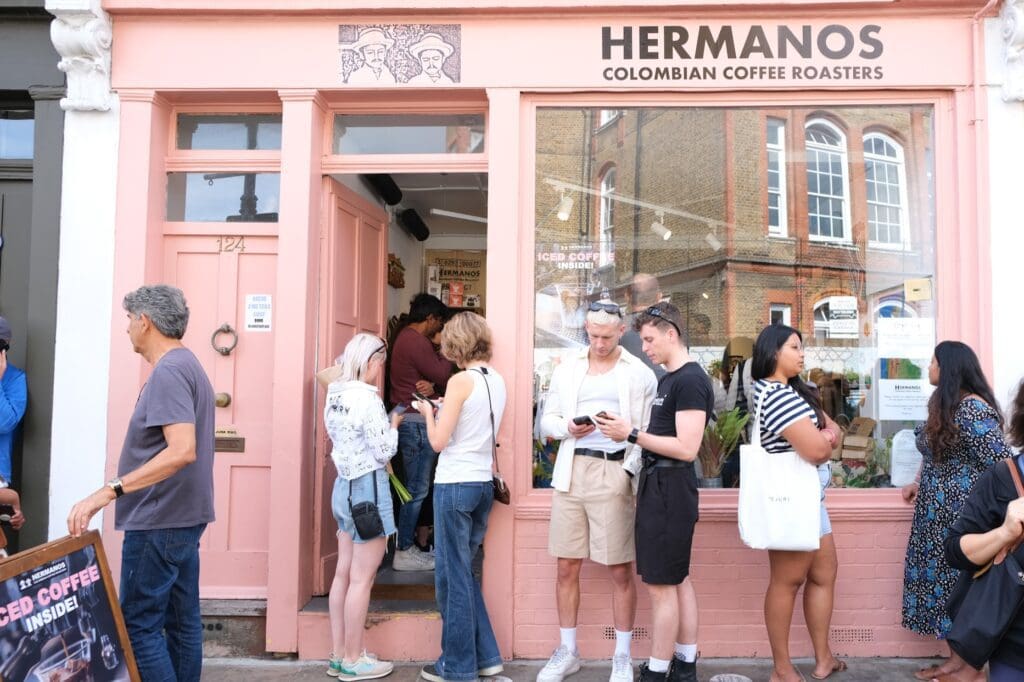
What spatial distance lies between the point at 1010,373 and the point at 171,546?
483 cm

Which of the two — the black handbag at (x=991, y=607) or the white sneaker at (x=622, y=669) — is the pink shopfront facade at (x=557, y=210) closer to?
the white sneaker at (x=622, y=669)

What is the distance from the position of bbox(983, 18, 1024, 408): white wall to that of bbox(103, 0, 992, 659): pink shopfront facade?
91 millimetres

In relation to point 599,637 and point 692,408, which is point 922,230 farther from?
point 599,637

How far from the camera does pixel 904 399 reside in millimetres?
4977

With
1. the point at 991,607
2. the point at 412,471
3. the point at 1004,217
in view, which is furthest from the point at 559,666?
the point at 1004,217

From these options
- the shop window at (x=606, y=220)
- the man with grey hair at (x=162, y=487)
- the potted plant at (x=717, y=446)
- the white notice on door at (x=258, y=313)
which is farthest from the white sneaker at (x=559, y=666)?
the white notice on door at (x=258, y=313)

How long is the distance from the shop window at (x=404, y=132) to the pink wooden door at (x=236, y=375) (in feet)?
2.94

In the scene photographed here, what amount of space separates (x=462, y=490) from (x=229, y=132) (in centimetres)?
304

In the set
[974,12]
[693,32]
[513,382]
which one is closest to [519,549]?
[513,382]

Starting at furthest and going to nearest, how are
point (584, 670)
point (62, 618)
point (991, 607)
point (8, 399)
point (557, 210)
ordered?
1. point (557, 210)
2. point (8, 399)
3. point (584, 670)
4. point (62, 618)
5. point (991, 607)

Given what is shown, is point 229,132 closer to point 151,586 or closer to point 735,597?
point 151,586

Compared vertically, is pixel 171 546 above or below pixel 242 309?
below

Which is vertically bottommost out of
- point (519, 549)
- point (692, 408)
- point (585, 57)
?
point (519, 549)

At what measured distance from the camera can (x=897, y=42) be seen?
4.87 meters
